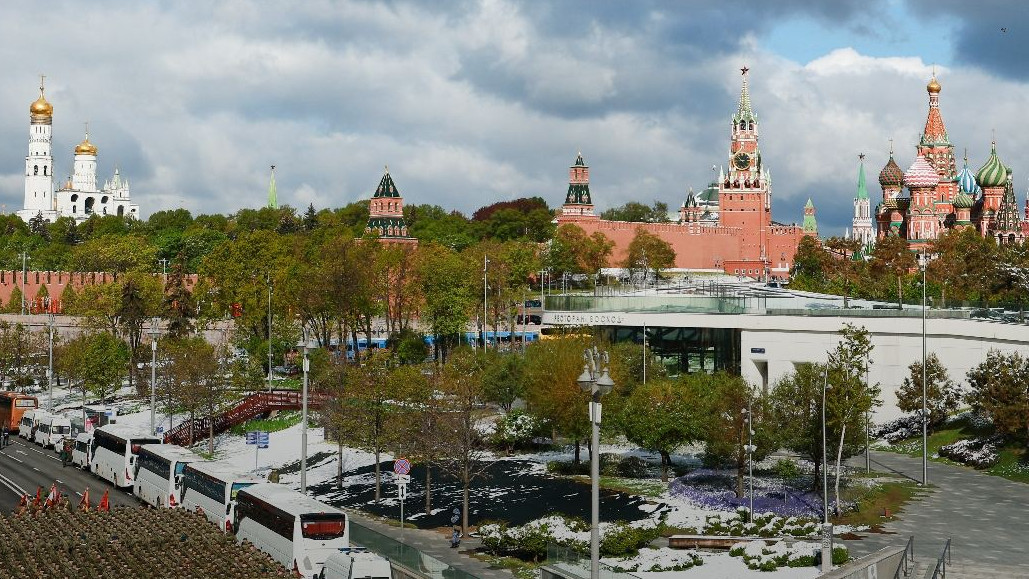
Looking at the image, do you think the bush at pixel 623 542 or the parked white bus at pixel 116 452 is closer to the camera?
the bush at pixel 623 542

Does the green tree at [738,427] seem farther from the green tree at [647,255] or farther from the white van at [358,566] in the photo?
the green tree at [647,255]

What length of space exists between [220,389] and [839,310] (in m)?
32.3

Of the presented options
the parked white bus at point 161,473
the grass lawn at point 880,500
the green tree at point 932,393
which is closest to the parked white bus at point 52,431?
the parked white bus at point 161,473

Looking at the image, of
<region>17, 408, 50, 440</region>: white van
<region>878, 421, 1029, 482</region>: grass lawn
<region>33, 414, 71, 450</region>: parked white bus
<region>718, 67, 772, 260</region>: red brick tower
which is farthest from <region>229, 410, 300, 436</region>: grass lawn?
<region>718, 67, 772, 260</region>: red brick tower

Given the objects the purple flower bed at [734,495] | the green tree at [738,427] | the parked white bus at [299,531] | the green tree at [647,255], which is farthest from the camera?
the green tree at [647,255]

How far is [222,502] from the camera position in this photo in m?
42.2

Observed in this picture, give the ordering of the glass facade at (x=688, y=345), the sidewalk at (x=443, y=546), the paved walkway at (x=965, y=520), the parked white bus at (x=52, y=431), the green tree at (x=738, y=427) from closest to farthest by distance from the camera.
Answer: the sidewalk at (x=443, y=546) < the paved walkway at (x=965, y=520) < the green tree at (x=738, y=427) < the parked white bus at (x=52, y=431) < the glass facade at (x=688, y=345)

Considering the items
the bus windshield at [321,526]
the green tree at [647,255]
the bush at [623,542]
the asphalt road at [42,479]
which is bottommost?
the asphalt road at [42,479]

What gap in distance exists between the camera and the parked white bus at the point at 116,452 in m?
52.8

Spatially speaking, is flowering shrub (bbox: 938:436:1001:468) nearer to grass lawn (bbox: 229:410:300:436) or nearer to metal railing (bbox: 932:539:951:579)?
metal railing (bbox: 932:539:951:579)

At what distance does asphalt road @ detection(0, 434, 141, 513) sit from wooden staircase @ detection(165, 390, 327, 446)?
6.67 metres

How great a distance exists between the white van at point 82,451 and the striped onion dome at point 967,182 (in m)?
123

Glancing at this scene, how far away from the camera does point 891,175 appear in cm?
16225

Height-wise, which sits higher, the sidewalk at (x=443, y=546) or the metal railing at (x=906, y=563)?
the metal railing at (x=906, y=563)
